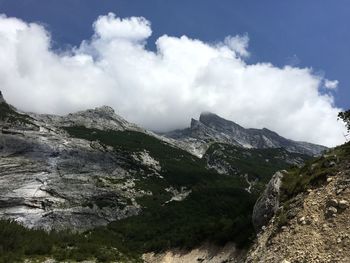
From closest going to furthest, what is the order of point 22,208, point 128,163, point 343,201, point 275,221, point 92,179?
point 343,201, point 275,221, point 22,208, point 92,179, point 128,163

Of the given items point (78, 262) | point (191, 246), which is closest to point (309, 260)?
point (191, 246)

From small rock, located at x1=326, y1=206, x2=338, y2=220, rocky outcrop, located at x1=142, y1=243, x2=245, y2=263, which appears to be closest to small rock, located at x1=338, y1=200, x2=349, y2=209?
small rock, located at x1=326, y1=206, x2=338, y2=220

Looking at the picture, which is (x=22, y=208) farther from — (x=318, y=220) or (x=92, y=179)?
(x=318, y=220)

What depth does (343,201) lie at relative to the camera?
3181 centimetres

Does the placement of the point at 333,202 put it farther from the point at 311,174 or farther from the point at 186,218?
the point at 186,218

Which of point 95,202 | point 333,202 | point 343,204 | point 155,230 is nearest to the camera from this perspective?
point 343,204

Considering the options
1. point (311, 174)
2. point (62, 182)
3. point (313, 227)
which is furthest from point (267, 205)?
point (62, 182)

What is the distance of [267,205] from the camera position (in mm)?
40719

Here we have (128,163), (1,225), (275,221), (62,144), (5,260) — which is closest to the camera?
(275,221)

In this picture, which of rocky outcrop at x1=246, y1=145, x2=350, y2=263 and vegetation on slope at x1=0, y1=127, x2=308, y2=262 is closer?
rocky outcrop at x1=246, y1=145, x2=350, y2=263

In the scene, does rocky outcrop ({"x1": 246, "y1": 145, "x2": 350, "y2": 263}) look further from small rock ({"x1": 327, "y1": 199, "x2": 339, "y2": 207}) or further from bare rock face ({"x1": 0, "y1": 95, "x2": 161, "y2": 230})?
bare rock face ({"x1": 0, "y1": 95, "x2": 161, "y2": 230})

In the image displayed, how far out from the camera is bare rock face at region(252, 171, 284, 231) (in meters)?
39.8

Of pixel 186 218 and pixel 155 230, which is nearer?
pixel 155 230

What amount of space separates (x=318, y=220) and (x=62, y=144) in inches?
6007
